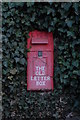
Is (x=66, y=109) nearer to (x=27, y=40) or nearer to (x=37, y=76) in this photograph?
(x=37, y=76)

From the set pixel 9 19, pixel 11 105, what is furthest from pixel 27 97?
pixel 9 19

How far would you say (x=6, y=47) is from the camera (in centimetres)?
445

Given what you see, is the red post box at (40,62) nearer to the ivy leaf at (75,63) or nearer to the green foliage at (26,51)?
the green foliage at (26,51)

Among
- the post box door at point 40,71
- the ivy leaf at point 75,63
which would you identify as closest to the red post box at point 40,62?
the post box door at point 40,71

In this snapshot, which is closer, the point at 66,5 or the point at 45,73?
the point at 66,5

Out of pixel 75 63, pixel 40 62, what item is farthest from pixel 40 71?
pixel 75 63

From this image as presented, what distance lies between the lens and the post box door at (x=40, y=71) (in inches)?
180

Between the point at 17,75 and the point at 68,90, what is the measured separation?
40.7 inches

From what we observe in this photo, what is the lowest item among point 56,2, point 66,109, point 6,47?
point 66,109

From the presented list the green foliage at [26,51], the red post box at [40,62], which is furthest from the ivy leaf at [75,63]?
the red post box at [40,62]

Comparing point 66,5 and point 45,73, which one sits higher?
point 66,5

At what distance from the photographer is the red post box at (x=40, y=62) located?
15.0 feet

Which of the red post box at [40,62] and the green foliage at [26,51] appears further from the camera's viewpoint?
the red post box at [40,62]

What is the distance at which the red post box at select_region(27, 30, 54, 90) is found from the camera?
180 inches
